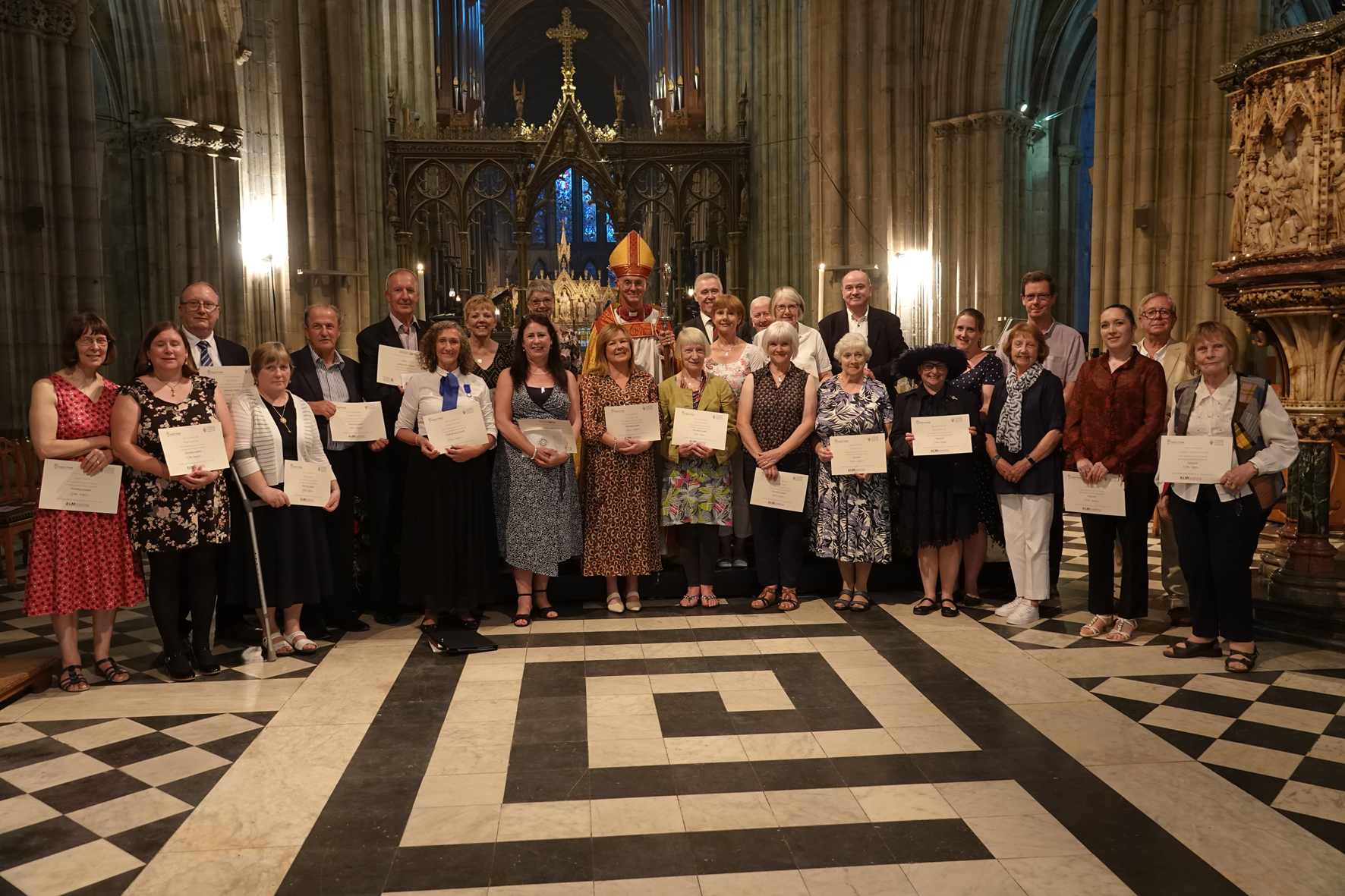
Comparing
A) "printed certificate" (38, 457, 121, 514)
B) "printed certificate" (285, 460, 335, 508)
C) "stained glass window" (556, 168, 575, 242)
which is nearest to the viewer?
"printed certificate" (38, 457, 121, 514)

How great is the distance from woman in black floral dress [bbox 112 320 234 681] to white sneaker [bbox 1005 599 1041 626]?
420 centimetres

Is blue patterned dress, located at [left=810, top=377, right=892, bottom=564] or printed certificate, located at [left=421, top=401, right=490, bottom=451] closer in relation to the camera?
printed certificate, located at [left=421, top=401, right=490, bottom=451]

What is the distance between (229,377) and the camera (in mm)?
5234

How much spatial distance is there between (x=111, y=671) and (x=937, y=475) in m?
4.46

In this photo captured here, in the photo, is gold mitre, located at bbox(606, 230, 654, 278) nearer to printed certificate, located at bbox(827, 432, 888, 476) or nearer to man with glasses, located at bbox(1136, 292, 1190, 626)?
printed certificate, located at bbox(827, 432, 888, 476)

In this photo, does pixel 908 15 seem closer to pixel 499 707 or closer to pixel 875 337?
pixel 875 337

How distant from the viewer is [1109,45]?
367 inches

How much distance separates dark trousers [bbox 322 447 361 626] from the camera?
18.1 ft

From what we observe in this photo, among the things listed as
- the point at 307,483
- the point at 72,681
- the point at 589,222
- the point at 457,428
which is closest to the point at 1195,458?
the point at 457,428

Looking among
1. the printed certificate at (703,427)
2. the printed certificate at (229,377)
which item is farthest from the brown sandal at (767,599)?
the printed certificate at (229,377)

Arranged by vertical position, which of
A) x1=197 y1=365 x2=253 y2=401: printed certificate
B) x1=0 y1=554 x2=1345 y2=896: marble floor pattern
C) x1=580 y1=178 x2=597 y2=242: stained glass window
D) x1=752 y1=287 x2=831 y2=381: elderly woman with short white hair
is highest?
x1=580 y1=178 x2=597 y2=242: stained glass window

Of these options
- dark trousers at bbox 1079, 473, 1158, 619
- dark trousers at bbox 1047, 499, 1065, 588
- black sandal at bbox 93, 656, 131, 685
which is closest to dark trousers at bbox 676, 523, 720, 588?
dark trousers at bbox 1047, 499, 1065, 588

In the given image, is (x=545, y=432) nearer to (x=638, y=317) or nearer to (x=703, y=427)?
(x=703, y=427)

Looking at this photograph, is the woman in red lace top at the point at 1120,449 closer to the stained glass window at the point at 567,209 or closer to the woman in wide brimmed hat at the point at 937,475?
the woman in wide brimmed hat at the point at 937,475
